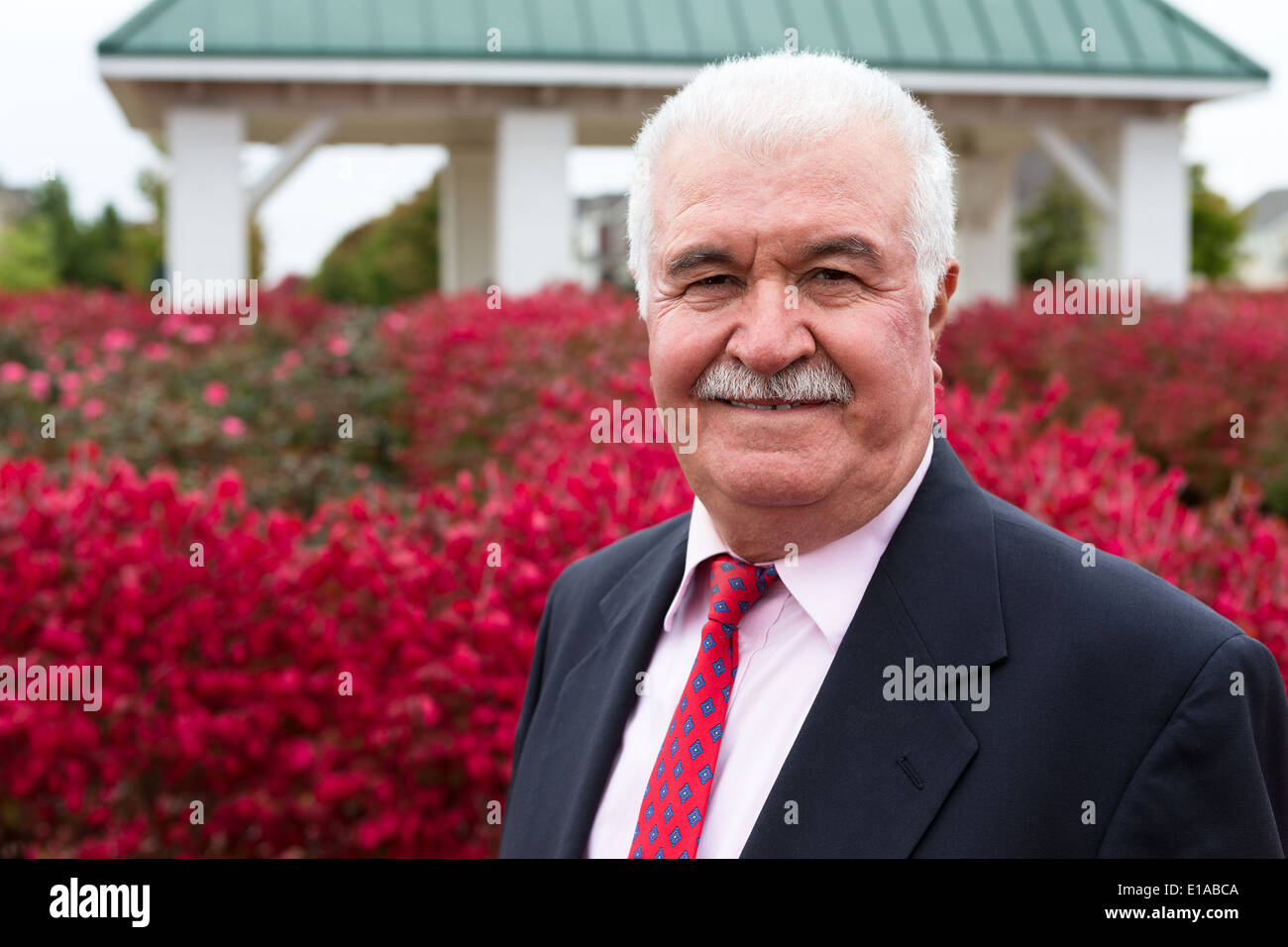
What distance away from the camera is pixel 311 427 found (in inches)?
348

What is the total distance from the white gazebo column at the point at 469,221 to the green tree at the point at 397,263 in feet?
60.3

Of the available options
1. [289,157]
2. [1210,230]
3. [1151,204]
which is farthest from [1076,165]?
[1210,230]

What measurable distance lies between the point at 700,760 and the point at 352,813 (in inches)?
90.7

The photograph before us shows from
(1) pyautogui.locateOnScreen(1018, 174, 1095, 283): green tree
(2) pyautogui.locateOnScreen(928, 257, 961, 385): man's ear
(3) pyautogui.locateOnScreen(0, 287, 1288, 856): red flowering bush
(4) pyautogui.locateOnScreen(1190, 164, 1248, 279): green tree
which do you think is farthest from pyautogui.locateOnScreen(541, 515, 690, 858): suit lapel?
(4) pyautogui.locateOnScreen(1190, 164, 1248, 279): green tree

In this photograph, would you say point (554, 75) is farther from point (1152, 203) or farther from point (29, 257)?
point (29, 257)

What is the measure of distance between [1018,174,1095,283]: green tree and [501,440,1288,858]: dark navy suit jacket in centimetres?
2911

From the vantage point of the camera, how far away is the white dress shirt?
1877mm

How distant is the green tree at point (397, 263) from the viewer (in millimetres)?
36781

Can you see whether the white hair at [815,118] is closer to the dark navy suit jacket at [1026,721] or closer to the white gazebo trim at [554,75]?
the dark navy suit jacket at [1026,721]

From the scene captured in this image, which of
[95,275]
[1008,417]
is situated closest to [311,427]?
[1008,417]

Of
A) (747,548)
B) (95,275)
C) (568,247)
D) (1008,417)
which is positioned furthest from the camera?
(95,275)

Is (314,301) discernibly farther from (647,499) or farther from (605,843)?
(605,843)

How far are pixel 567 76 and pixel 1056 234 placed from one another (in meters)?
20.6

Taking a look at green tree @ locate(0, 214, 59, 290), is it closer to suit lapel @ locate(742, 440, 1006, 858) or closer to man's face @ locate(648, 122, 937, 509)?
man's face @ locate(648, 122, 937, 509)
